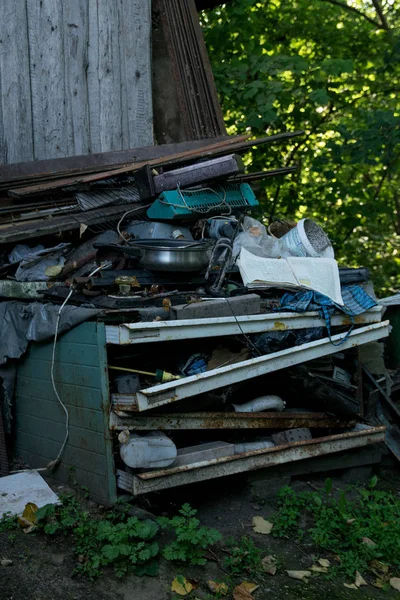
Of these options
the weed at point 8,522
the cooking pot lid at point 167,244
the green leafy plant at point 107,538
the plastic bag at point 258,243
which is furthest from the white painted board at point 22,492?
the plastic bag at point 258,243

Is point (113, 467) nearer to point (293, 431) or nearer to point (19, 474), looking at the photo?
point (19, 474)

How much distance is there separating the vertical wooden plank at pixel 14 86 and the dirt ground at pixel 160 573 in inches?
140

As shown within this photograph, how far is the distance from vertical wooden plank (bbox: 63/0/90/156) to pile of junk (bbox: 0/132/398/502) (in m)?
0.68

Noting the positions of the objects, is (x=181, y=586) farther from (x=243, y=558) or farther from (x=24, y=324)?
(x=24, y=324)

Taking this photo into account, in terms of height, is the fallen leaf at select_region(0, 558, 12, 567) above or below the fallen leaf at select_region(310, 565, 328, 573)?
above

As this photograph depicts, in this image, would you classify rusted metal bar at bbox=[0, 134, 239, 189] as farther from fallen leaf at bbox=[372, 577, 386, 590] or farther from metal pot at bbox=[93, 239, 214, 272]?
fallen leaf at bbox=[372, 577, 386, 590]

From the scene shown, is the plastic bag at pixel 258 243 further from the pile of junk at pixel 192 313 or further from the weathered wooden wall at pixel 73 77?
the weathered wooden wall at pixel 73 77

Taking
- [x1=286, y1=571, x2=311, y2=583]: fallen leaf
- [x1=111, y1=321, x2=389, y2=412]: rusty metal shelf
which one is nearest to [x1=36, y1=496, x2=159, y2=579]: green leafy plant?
[x1=111, y1=321, x2=389, y2=412]: rusty metal shelf

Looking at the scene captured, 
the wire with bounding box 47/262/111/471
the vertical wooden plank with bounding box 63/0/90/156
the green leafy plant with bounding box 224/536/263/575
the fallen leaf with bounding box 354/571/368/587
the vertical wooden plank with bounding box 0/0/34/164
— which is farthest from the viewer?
the vertical wooden plank with bounding box 63/0/90/156

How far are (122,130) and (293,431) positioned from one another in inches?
140

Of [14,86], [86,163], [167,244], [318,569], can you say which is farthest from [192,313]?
[14,86]

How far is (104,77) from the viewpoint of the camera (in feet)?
22.7

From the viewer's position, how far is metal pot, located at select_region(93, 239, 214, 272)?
5.04 meters

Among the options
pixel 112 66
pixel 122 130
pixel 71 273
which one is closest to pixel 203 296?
pixel 71 273
